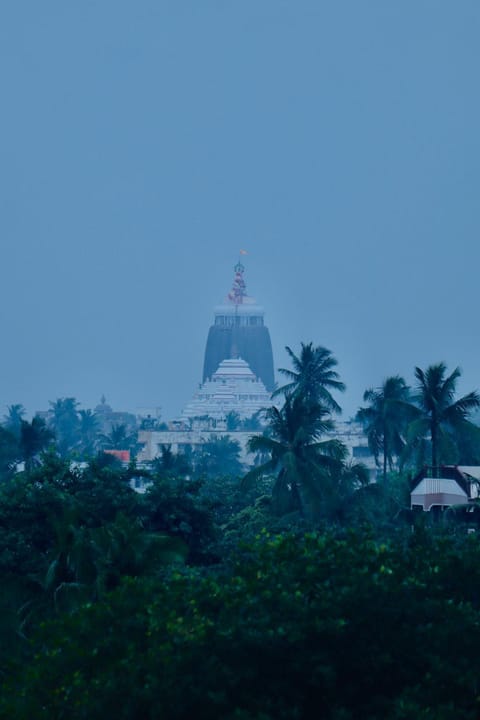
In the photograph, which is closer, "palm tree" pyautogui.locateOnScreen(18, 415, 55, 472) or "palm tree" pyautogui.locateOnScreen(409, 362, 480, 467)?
"palm tree" pyautogui.locateOnScreen(409, 362, 480, 467)

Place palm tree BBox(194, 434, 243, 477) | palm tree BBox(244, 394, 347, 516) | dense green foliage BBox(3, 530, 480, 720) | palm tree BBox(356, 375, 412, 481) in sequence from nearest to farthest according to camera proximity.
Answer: dense green foliage BBox(3, 530, 480, 720)
palm tree BBox(244, 394, 347, 516)
palm tree BBox(356, 375, 412, 481)
palm tree BBox(194, 434, 243, 477)

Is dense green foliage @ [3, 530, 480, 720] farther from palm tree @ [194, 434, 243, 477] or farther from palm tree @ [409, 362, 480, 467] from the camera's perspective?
palm tree @ [194, 434, 243, 477]

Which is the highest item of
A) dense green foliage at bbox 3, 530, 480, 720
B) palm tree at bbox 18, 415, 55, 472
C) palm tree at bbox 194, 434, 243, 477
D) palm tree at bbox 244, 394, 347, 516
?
palm tree at bbox 194, 434, 243, 477

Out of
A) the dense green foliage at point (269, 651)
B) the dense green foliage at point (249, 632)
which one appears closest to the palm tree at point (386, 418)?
the dense green foliage at point (249, 632)

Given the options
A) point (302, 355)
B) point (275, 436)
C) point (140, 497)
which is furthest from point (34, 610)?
point (302, 355)

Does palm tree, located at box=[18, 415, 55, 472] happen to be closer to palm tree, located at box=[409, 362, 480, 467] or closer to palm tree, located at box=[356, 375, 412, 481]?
palm tree, located at box=[356, 375, 412, 481]

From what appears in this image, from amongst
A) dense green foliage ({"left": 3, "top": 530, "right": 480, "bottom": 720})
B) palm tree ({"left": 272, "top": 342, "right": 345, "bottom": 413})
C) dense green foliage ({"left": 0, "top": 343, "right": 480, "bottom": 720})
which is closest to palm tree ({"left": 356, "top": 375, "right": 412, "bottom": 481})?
palm tree ({"left": 272, "top": 342, "right": 345, "bottom": 413})

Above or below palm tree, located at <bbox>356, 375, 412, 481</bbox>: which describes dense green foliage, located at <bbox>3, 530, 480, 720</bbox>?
below

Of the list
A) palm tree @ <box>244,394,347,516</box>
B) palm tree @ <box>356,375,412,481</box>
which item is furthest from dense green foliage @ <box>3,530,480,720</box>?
palm tree @ <box>356,375,412,481</box>

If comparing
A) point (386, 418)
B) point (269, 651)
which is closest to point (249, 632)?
point (269, 651)

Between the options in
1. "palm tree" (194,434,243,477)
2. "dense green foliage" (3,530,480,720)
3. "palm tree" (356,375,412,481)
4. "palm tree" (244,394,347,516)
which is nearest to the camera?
"dense green foliage" (3,530,480,720)

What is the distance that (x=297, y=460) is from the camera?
6091 centimetres

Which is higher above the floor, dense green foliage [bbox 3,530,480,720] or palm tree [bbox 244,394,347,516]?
palm tree [bbox 244,394,347,516]

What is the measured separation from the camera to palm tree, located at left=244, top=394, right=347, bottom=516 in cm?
6047
